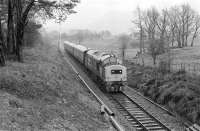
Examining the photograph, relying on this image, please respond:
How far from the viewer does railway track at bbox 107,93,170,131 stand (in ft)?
56.2

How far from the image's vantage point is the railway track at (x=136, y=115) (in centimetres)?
1712

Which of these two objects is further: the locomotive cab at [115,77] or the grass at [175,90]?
the locomotive cab at [115,77]

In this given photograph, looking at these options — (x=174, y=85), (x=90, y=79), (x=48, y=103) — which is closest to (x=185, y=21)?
(x=90, y=79)

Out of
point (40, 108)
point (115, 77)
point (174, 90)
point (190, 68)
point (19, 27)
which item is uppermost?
point (19, 27)

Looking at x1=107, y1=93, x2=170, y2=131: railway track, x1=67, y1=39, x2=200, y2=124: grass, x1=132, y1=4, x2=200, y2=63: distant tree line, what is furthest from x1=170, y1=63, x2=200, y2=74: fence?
x1=132, y1=4, x2=200, y2=63: distant tree line

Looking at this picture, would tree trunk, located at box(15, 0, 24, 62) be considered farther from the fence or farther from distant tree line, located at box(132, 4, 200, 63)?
distant tree line, located at box(132, 4, 200, 63)

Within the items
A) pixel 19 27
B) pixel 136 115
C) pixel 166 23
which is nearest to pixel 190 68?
pixel 136 115

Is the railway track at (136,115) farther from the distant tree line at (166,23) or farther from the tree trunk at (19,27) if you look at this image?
the distant tree line at (166,23)

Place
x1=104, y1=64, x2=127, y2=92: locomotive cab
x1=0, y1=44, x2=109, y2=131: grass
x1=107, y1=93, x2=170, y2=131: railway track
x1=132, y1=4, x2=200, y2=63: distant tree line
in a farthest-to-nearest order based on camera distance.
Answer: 1. x1=132, y1=4, x2=200, y2=63: distant tree line
2. x1=104, y1=64, x2=127, y2=92: locomotive cab
3. x1=107, y1=93, x2=170, y2=131: railway track
4. x1=0, y1=44, x2=109, y2=131: grass

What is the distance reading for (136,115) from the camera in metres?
19.9

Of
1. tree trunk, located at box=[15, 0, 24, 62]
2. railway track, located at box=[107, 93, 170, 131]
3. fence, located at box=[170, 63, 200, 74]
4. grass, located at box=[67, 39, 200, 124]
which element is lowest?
railway track, located at box=[107, 93, 170, 131]

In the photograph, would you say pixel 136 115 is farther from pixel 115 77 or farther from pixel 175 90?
pixel 115 77

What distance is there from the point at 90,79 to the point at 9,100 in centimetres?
2019

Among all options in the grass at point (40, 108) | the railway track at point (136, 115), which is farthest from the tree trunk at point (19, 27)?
the railway track at point (136, 115)
